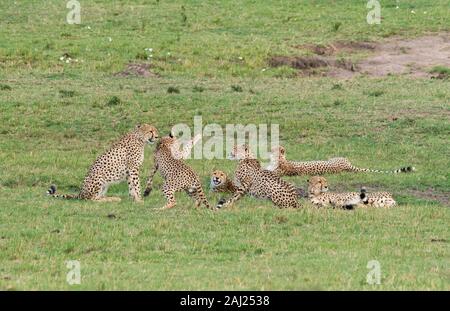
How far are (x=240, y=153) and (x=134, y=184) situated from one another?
6.48ft

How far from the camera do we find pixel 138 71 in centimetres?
2175

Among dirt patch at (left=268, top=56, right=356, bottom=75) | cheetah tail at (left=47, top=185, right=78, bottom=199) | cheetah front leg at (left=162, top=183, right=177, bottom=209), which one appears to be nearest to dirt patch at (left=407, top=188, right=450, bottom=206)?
cheetah front leg at (left=162, top=183, right=177, bottom=209)

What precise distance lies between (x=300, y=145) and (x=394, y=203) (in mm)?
3834

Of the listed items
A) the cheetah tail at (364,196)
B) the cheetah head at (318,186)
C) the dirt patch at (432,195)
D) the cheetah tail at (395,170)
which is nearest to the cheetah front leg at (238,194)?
the cheetah head at (318,186)

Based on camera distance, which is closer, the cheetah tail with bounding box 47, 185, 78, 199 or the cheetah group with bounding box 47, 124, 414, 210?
the cheetah group with bounding box 47, 124, 414, 210

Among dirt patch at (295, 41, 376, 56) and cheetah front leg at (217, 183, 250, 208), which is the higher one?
dirt patch at (295, 41, 376, 56)

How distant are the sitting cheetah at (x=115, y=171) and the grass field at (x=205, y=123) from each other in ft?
0.96

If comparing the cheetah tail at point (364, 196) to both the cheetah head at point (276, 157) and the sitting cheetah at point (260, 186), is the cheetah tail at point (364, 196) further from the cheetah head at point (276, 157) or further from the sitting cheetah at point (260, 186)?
the cheetah head at point (276, 157)

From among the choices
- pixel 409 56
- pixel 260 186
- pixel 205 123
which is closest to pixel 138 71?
pixel 205 123

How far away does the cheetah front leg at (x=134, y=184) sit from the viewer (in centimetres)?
1323

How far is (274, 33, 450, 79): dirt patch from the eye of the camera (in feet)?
73.8

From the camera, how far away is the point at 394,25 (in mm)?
25781

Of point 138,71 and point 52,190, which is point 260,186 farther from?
point 138,71

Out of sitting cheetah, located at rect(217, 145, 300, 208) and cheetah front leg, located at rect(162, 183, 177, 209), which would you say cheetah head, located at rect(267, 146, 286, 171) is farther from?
cheetah front leg, located at rect(162, 183, 177, 209)
